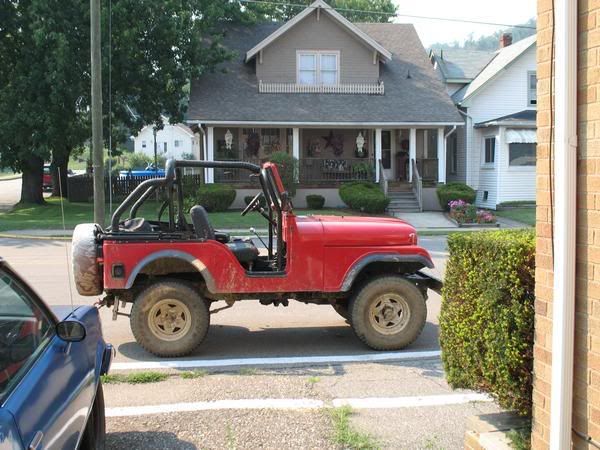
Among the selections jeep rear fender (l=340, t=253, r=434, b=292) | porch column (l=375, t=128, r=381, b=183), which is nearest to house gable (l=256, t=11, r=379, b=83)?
porch column (l=375, t=128, r=381, b=183)

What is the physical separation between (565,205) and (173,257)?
4211mm

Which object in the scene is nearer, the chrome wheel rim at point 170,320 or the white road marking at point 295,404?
the white road marking at point 295,404

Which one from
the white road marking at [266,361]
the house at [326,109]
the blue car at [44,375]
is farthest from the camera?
the house at [326,109]

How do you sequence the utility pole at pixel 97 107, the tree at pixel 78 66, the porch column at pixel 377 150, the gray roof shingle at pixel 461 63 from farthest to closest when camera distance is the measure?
1. the gray roof shingle at pixel 461 63
2. the porch column at pixel 377 150
3. the tree at pixel 78 66
4. the utility pole at pixel 97 107

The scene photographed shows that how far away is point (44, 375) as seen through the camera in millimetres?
2777

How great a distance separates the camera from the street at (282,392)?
4355 mm

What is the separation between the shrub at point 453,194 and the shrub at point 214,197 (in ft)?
26.5

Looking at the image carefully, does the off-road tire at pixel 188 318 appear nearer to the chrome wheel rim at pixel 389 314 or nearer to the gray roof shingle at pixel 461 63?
the chrome wheel rim at pixel 389 314

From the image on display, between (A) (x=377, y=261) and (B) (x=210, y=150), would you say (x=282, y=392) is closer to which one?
(A) (x=377, y=261)

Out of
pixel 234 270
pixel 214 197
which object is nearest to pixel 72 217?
pixel 214 197

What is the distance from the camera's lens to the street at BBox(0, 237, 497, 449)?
171 inches

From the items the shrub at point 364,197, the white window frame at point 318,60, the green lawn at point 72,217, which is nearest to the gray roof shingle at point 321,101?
the white window frame at point 318,60

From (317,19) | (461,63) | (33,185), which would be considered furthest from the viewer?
(461,63)

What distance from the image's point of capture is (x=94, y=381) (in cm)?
349
